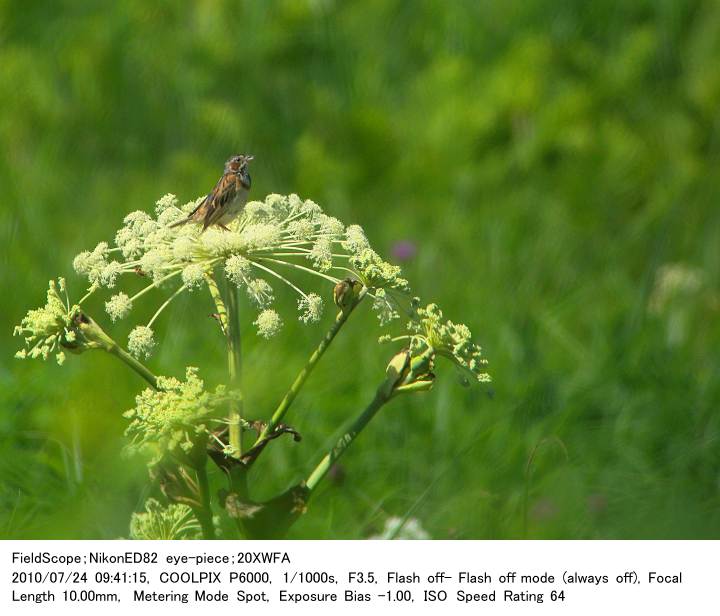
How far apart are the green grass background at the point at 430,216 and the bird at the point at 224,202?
605 millimetres

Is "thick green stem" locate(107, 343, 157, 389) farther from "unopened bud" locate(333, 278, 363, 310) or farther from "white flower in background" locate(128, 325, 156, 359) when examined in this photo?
"unopened bud" locate(333, 278, 363, 310)

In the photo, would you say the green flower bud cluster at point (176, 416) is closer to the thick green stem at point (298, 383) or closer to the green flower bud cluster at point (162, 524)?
the thick green stem at point (298, 383)

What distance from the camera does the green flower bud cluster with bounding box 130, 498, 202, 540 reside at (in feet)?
5.36

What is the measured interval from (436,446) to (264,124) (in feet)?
9.95

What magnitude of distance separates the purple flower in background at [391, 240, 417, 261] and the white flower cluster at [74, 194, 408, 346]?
2933mm

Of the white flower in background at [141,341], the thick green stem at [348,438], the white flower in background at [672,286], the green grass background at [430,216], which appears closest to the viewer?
the white flower in background at [141,341]

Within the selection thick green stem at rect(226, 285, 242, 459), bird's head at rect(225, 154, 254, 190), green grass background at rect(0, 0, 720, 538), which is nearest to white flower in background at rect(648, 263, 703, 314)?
green grass background at rect(0, 0, 720, 538)

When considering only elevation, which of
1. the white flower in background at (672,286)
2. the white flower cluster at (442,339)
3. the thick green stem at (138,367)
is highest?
the white flower in background at (672,286)

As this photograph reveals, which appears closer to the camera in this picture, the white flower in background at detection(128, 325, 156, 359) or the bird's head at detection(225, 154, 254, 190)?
the white flower in background at detection(128, 325, 156, 359)

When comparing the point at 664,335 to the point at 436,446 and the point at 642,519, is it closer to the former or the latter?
the point at 436,446

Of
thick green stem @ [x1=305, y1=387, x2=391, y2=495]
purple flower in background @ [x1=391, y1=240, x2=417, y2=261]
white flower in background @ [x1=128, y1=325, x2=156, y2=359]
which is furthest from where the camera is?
purple flower in background @ [x1=391, y1=240, x2=417, y2=261]

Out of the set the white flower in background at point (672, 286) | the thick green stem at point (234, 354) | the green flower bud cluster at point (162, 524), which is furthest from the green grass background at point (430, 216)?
the thick green stem at point (234, 354)

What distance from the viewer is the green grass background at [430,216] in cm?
268

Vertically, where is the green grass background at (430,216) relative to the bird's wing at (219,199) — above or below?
above
